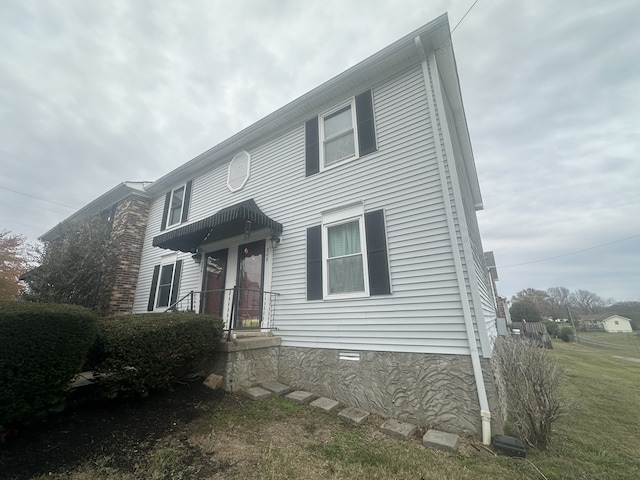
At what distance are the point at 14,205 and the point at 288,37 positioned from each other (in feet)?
82.3

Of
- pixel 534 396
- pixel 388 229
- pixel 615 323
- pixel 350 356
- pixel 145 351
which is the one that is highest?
pixel 388 229

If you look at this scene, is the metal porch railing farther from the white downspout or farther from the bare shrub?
the bare shrub

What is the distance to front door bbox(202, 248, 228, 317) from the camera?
7301 millimetres

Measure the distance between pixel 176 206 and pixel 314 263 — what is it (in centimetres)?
692

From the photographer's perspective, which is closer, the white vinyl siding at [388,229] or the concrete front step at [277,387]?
the white vinyl siding at [388,229]

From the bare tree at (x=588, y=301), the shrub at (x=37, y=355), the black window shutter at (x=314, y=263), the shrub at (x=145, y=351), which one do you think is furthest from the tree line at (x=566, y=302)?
the shrub at (x=37, y=355)

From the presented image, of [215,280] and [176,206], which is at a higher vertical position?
[176,206]

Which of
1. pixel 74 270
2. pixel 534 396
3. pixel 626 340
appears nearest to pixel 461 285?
pixel 534 396

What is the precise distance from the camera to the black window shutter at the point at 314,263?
5309mm

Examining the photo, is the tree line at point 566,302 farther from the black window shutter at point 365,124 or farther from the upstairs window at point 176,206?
the upstairs window at point 176,206

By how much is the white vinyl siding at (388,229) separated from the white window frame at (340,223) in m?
0.12

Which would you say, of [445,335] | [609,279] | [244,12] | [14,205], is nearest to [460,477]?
[445,335]

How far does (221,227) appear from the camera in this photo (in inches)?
249

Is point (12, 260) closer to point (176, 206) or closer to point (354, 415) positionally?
point (176, 206)
